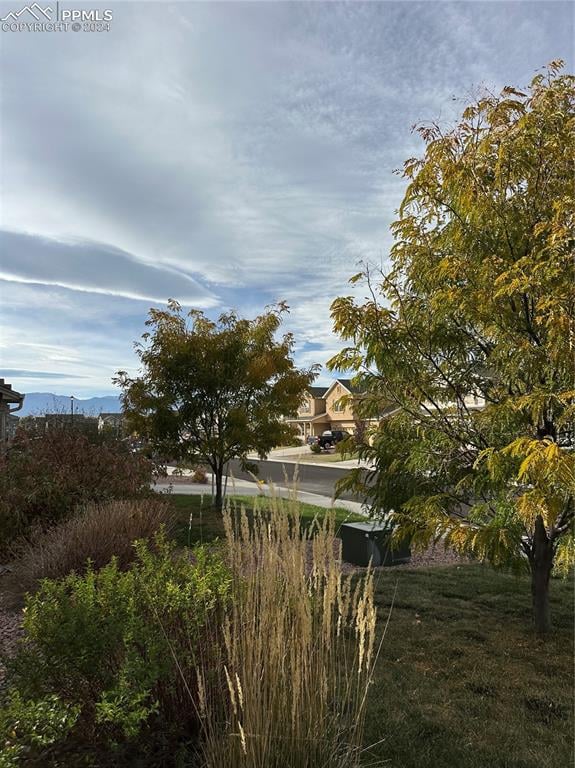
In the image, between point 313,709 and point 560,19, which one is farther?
point 560,19

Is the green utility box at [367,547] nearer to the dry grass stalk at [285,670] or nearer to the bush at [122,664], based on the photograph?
the bush at [122,664]

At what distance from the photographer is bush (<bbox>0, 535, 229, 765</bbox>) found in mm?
2152

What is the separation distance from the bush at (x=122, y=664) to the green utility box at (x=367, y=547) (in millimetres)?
4270

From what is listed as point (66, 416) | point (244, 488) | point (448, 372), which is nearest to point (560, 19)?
point (448, 372)

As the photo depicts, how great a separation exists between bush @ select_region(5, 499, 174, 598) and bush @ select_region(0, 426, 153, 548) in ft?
3.19

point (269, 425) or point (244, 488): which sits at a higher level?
point (269, 425)

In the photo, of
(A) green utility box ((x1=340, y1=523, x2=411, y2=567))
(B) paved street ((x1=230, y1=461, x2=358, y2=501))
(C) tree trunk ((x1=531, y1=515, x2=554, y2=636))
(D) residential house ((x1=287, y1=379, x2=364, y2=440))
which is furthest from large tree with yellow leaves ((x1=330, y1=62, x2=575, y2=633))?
(D) residential house ((x1=287, y1=379, x2=364, y2=440))

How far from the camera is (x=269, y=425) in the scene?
10.9 m

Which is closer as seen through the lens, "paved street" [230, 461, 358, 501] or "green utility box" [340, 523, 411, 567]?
"green utility box" [340, 523, 411, 567]

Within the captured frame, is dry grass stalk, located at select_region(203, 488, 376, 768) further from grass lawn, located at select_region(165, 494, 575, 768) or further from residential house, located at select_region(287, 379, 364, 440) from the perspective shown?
residential house, located at select_region(287, 379, 364, 440)

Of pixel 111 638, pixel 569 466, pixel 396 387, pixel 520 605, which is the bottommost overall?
pixel 520 605

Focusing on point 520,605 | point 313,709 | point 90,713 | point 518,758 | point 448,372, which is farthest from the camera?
point 520,605

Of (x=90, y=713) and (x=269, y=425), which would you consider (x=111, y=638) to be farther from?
(x=269, y=425)

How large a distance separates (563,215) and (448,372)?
1.46 meters
